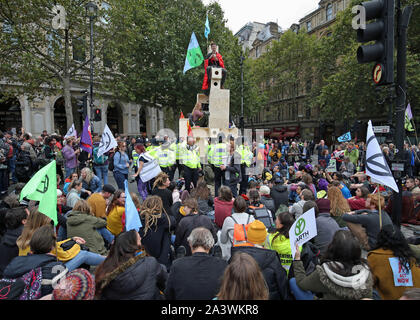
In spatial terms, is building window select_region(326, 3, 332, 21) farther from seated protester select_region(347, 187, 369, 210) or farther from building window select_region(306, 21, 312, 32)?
seated protester select_region(347, 187, 369, 210)

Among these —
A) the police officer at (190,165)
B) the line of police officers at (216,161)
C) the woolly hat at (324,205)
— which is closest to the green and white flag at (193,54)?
the line of police officers at (216,161)

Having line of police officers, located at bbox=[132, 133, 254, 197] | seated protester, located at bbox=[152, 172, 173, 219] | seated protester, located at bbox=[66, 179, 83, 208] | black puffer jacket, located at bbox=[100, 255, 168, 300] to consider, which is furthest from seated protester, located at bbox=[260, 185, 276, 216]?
seated protester, located at bbox=[66, 179, 83, 208]

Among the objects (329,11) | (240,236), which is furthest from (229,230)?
(329,11)

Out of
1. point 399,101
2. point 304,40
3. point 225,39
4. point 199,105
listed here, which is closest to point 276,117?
point 304,40

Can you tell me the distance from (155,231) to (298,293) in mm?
1865

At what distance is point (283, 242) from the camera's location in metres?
3.05

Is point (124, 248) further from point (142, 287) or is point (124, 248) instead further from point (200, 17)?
point (200, 17)

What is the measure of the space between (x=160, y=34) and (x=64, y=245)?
2139cm

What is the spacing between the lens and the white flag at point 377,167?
3.46 metres

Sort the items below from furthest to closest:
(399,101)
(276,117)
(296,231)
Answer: (276,117) < (399,101) < (296,231)

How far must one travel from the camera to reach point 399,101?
12.6ft

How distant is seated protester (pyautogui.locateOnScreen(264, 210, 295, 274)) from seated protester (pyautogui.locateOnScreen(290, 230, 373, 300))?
0.60 metres

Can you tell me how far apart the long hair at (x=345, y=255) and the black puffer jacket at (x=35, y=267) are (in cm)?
234

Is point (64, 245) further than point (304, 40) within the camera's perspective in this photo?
No
